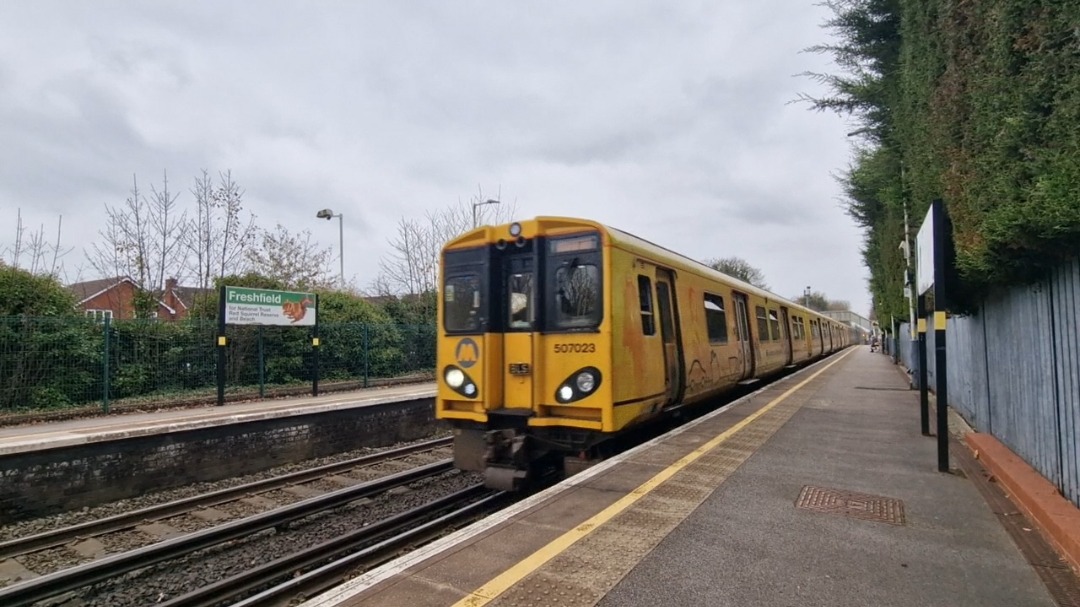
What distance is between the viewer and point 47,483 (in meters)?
7.24

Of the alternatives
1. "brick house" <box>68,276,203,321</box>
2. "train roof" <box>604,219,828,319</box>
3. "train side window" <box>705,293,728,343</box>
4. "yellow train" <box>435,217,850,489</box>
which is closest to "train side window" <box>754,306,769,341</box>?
"train roof" <box>604,219,828,319</box>

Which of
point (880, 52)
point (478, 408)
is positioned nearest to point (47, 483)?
point (478, 408)

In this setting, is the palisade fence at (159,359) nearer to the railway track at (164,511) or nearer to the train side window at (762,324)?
the railway track at (164,511)

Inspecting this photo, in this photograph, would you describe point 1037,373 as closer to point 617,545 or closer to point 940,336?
point 940,336

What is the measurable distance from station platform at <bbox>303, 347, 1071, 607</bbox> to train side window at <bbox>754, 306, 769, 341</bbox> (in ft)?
19.6

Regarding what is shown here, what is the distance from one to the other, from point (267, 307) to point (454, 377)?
10474 mm

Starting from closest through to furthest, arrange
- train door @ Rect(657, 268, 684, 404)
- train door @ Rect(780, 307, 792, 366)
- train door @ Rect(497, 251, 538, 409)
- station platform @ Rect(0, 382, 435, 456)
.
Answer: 1. train door @ Rect(497, 251, 538, 409)
2. train door @ Rect(657, 268, 684, 404)
3. station platform @ Rect(0, 382, 435, 456)
4. train door @ Rect(780, 307, 792, 366)

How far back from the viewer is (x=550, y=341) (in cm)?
589

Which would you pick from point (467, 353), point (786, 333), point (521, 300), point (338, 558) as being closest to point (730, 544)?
point (521, 300)

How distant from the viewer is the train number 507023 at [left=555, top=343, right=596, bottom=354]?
560cm

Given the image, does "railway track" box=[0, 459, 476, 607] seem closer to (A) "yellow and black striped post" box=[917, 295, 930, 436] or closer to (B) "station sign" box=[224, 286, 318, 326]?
(A) "yellow and black striped post" box=[917, 295, 930, 436]

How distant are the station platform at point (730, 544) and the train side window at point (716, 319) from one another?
2.48 m

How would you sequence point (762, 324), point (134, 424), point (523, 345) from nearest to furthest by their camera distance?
1. point (523, 345)
2. point (134, 424)
3. point (762, 324)

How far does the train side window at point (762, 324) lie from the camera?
1217cm
